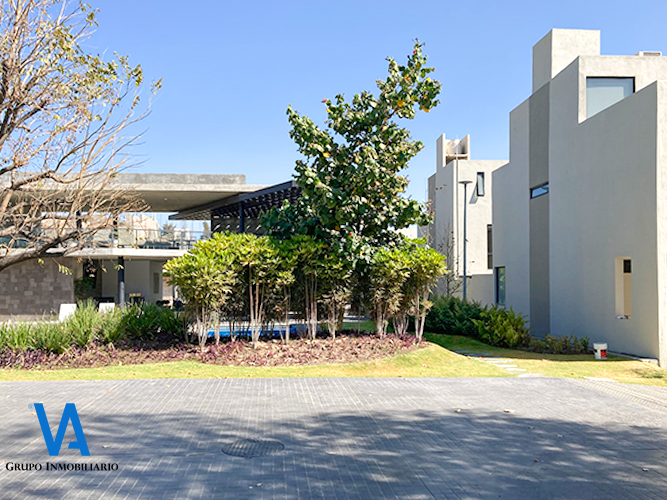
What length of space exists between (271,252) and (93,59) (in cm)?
506

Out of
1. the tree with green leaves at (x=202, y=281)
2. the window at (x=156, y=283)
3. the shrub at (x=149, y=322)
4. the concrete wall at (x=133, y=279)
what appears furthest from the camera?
the window at (x=156, y=283)

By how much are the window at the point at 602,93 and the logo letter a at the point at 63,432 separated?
1550cm

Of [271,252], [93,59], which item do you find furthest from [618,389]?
[93,59]

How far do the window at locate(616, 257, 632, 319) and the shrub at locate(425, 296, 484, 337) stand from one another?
14.2 ft

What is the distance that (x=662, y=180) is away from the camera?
12672mm

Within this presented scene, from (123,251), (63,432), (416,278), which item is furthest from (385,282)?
(123,251)

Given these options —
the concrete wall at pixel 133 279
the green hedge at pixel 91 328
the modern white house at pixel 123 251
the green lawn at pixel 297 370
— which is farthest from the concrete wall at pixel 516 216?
the concrete wall at pixel 133 279

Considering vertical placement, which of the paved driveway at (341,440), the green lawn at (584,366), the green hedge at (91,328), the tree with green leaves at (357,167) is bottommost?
the green lawn at (584,366)

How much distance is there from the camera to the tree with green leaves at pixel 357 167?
12.5m

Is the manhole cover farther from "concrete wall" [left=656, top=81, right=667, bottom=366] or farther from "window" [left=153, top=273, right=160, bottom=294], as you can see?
"window" [left=153, top=273, right=160, bottom=294]

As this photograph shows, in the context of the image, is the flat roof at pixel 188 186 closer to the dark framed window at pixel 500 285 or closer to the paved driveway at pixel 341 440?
the dark framed window at pixel 500 285

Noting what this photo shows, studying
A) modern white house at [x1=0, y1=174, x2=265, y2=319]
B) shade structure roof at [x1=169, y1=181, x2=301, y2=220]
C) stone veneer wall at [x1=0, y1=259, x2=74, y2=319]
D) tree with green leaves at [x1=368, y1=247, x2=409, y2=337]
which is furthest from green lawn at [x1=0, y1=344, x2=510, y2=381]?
stone veneer wall at [x1=0, y1=259, x2=74, y2=319]

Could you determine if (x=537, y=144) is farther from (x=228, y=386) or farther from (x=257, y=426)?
(x=257, y=426)

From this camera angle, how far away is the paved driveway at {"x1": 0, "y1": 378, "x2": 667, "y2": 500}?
4.63 metres
